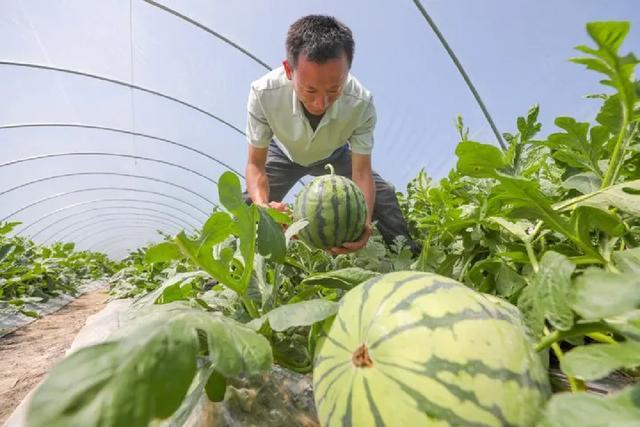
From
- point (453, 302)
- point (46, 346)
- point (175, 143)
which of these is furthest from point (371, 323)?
point (175, 143)

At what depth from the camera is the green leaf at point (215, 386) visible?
0.78 metres

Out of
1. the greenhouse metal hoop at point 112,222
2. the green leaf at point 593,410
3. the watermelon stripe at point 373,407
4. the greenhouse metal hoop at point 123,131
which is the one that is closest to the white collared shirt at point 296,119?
the watermelon stripe at point 373,407

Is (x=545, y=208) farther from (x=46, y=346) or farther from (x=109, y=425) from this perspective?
(x=46, y=346)

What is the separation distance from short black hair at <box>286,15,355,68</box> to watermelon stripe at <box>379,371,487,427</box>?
225cm

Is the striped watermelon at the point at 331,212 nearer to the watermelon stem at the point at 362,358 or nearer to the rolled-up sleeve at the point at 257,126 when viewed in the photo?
the watermelon stem at the point at 362,358

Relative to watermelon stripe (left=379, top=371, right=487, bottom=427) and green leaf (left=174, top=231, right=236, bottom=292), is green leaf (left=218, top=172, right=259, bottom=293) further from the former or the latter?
watermelon stripe (left=379, top=371, right=487, bottom=427)

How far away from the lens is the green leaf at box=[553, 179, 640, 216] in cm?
74

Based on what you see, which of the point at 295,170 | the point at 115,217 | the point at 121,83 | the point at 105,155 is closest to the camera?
the point at 295,170

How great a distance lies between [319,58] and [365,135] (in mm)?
1064

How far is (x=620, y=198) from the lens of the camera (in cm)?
77

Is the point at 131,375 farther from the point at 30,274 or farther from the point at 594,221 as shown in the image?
the point at 30,274

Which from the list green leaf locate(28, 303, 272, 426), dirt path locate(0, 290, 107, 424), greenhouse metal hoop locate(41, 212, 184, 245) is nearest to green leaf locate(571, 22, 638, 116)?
green leaf locate(28, 303, 272, 426)

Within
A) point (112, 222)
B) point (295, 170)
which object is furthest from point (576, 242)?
point (112, 222)

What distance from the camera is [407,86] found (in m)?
7.42
